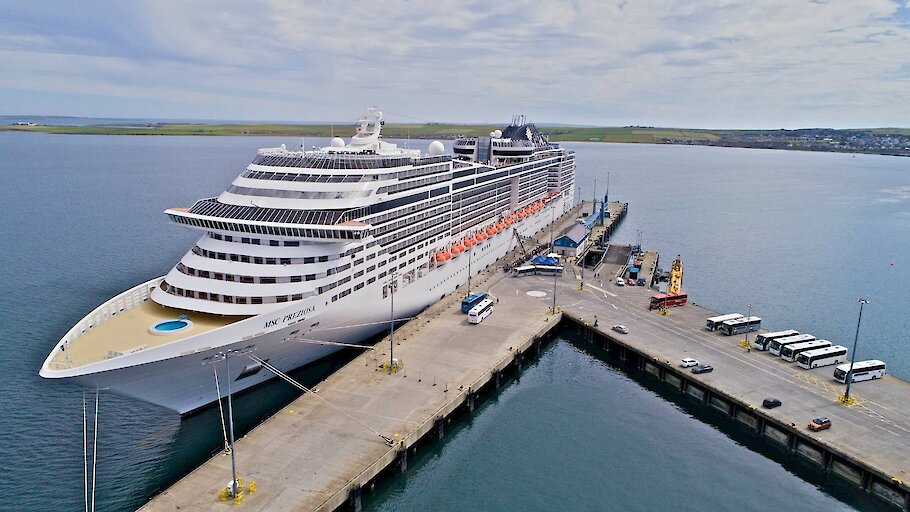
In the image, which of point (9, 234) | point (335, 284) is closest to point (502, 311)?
point (335, 284)

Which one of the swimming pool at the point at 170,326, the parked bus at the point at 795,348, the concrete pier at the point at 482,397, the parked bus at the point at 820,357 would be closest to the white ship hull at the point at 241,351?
the swimming pool at the point at 170,326

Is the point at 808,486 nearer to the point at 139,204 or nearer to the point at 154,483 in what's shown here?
the point at 154,483

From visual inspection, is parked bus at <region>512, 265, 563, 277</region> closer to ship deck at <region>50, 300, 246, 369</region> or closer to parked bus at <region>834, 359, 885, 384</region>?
parked bus at <region>834, 359, 885, 384</region>

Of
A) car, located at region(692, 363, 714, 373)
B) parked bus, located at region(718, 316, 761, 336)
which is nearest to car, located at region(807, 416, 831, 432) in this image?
car, located at region(692, 363, 714, 373)

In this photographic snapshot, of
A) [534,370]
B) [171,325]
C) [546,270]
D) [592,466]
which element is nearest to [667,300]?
[546,270]

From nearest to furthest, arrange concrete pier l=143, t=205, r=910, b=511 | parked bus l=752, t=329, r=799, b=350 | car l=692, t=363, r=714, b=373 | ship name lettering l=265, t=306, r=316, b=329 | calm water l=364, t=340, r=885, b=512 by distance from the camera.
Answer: concrete pier l=143, t=205, r=910, b=511
calm water l=364, t=340, r=885, b=512
ship name lettering l=265, t=306, r=316, b=329
car l=692, t=363, r=714, b=373
parked bus l=752, t=329, r=799, b=350
